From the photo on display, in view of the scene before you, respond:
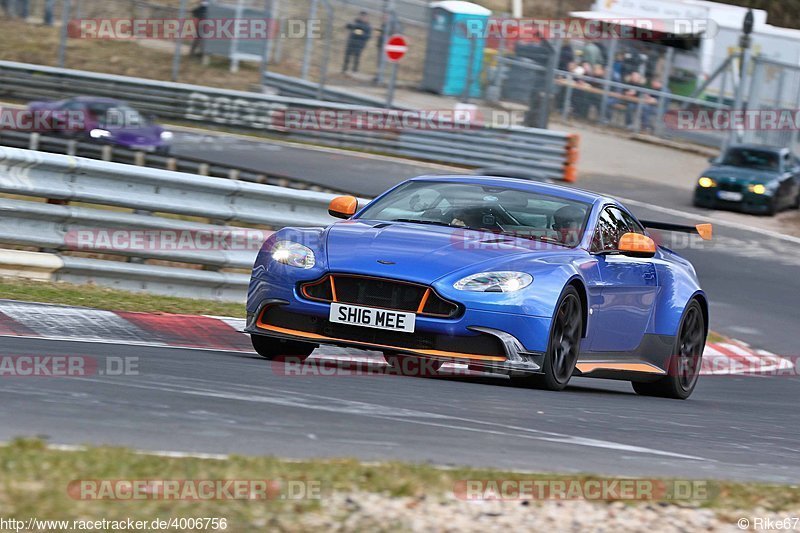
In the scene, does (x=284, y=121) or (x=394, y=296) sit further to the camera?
(x=284, y=121)

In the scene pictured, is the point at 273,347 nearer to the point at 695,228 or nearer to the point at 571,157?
the point at 695,228

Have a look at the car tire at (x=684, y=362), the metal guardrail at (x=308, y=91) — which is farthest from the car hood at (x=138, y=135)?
the car tire at (x=684, y=362)

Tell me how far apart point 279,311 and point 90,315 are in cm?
179

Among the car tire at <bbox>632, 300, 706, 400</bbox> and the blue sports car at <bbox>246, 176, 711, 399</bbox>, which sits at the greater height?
the blue sports car at <bbox>246, 176, 711, 399</bbox>

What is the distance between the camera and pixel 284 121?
3102 centimetres

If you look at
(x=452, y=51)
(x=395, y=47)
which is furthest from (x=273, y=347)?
(x=452, y=51)

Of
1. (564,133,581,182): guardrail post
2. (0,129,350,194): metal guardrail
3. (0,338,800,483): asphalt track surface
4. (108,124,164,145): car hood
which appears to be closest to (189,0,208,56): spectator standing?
(108,124,164,145): car hood

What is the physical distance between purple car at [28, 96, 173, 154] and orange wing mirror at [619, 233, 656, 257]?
62.7ft

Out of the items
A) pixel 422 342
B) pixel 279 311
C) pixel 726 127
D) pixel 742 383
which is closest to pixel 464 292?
pixel 422 342

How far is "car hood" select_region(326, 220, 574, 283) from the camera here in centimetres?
748

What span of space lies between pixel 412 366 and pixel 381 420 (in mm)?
2836

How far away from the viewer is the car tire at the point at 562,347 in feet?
25.3

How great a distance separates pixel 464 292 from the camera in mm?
7453

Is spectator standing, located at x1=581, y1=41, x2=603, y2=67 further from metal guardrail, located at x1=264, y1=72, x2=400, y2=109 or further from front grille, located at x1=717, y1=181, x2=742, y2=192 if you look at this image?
front grille, located at x1=717, y1=181, x2=742, y2=192
